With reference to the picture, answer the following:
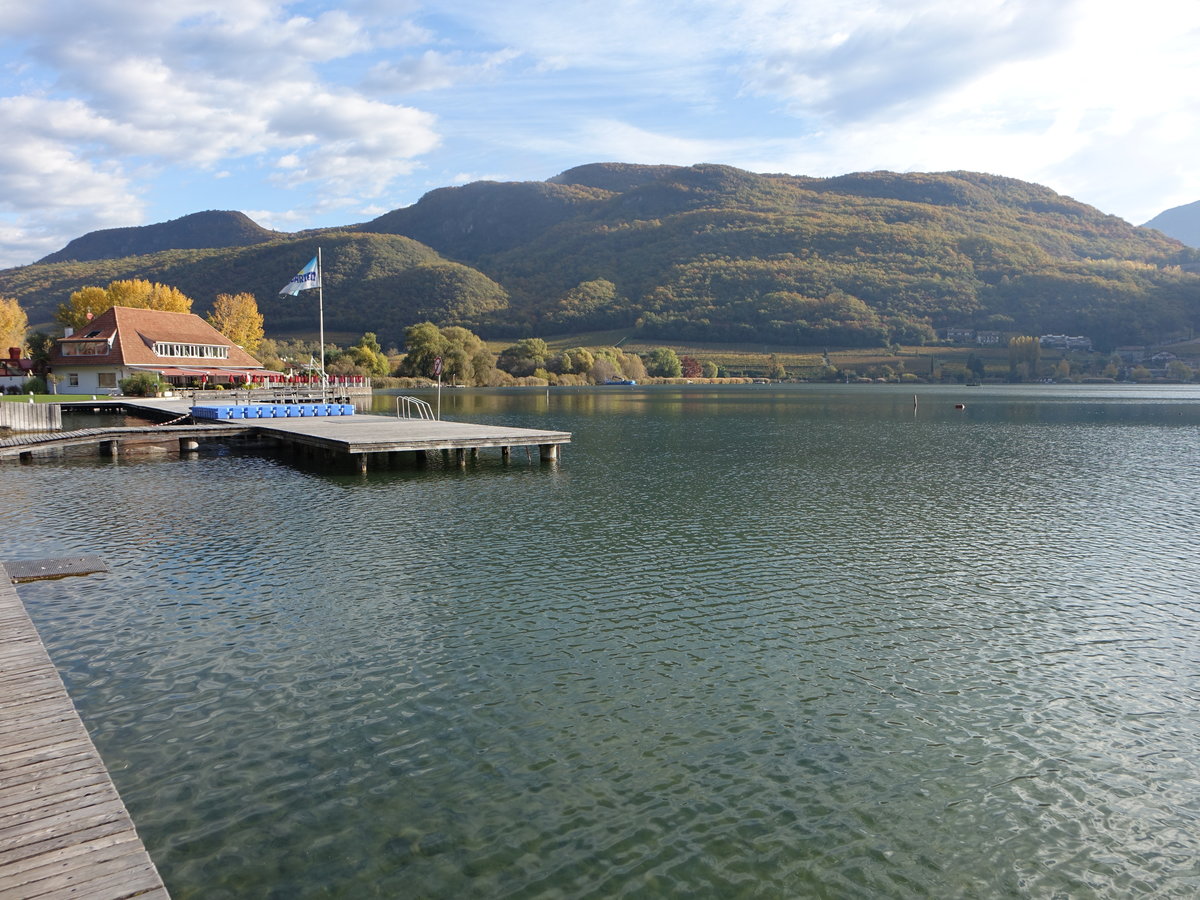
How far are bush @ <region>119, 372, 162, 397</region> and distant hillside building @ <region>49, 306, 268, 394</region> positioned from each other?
11.5 ft

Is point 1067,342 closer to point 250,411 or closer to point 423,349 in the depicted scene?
point 423,349

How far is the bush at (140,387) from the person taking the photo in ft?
210

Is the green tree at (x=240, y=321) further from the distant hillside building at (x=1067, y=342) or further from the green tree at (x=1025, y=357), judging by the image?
the distant hillside building at (x=1067, y=342)

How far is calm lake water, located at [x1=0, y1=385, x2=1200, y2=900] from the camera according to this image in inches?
276

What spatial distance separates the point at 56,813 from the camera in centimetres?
616

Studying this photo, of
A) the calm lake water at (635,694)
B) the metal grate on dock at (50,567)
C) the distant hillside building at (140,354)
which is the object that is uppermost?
the distant hillside building at (140,354)

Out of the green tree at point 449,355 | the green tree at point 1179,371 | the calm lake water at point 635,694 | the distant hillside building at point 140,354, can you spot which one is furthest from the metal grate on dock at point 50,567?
the green tree at point 1179,371

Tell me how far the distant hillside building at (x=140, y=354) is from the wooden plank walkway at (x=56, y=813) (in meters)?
69.0

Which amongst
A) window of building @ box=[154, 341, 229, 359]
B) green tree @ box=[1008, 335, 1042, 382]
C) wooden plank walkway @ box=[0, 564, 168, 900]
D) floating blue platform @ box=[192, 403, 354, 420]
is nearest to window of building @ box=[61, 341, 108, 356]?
window of building @ box=[154, 341, 229, 359]

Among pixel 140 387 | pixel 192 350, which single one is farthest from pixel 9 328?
pixel 140 387

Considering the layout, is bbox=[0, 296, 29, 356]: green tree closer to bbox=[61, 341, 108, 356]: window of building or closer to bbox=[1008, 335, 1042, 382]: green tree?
bbox=[61, 341, 108, 356]: window of building

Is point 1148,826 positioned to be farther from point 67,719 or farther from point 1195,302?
point 1195,302

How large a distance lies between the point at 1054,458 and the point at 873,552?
2460cm

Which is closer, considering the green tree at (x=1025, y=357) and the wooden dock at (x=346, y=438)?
the wooden dock at (x=346, y=438)
